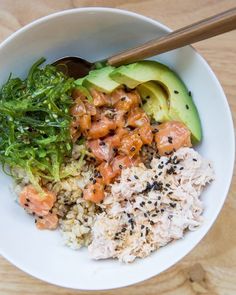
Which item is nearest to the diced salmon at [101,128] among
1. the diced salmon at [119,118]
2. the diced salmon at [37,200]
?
the diced salmon at [119,118]

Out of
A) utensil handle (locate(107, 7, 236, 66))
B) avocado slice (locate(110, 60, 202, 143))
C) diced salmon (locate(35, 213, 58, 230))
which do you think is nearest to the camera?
utensil handle (locate(107, 7, 236, 66))

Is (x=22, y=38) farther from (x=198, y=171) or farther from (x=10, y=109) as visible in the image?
(x=198, y=171)

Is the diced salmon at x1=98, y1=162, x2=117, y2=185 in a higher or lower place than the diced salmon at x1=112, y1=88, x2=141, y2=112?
lower

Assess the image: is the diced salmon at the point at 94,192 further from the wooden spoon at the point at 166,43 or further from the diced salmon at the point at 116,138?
the wooden spoon at the point at 166,43

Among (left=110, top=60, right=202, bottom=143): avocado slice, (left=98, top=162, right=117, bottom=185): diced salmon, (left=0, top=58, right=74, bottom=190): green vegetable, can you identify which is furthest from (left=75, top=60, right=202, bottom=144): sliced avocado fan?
(left=98, top=162, right=117, bottom=185): diced salmon

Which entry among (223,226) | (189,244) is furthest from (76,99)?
(223,226)

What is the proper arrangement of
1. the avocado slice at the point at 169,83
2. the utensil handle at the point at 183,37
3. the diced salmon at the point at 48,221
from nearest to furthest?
the utensil handle at the point at 183,37, the avocado slice at the point at 169,83, the diced salmon at the point at 48,221

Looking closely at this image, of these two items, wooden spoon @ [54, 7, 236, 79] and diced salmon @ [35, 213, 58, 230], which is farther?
diced salmon @ [35, 213, 58, 230]

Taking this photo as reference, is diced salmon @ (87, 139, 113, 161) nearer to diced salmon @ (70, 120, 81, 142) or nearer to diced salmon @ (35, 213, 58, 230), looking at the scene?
diced salmon @ (70, 120, 81, 142)
